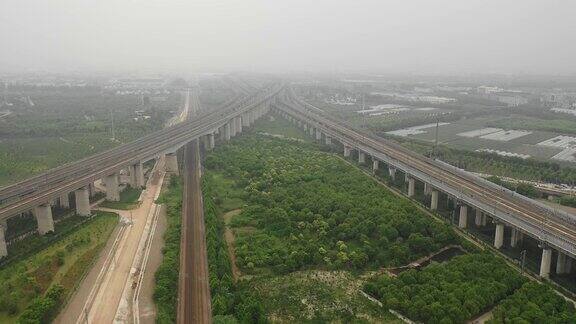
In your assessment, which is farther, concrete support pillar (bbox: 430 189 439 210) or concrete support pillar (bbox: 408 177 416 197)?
concrete support pillar (bbox: 408 177 416 197)

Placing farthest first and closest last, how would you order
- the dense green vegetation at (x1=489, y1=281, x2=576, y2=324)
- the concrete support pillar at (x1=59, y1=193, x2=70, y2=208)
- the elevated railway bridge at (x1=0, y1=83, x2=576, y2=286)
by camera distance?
1. the concrete support pillar at (x1=59, y1=193, x2=70, y2=208)
2. the elevated railway bridge at (x1=0, y1=83, x2=576, y2=286)
3. the dense green vegetation at (x1=489, y1=281, x2=576, y2=324)

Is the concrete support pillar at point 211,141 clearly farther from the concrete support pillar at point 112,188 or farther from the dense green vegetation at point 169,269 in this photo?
the dense green vegetation at point 169,269

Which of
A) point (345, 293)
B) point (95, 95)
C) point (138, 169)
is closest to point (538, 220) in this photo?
point (345, 293)

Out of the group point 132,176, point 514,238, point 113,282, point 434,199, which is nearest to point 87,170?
point 132,176

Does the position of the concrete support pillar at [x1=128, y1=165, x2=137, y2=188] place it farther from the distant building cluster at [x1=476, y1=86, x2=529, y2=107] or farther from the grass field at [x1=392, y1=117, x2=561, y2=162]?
the distant building cluster at [x1=476, y1=86, x2=529, y2=107]

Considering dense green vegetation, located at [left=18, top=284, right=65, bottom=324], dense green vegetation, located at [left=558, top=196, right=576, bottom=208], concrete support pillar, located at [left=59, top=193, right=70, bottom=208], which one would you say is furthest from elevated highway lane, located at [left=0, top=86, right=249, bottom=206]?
dense green vegetation, located at [left=558, top=196, right=576, bottom=208]

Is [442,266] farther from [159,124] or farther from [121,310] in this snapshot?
[159,124]

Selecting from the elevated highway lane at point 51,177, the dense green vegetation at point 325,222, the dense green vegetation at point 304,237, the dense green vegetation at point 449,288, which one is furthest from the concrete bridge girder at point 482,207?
the elevated highway lane at point 51,177

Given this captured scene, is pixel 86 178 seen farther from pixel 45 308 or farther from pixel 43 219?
pixel 45 308
